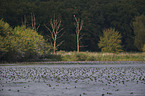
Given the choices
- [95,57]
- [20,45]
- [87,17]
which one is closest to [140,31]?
[87,17]

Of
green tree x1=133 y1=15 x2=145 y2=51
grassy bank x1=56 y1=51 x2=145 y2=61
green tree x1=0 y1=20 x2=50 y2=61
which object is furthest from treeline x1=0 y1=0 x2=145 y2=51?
green tree x1=0 y1=20 x2=50 y2=61

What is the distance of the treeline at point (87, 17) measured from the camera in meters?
88.3

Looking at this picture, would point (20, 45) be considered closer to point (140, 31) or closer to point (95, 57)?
point (95, 57)

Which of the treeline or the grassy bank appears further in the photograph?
the treeline

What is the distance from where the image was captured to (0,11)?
82125 millimetres

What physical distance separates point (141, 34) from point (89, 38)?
1587cm

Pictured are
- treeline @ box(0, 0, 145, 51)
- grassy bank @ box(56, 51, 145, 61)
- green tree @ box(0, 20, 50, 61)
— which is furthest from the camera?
treeline @ box(0, 0, 145, 51)

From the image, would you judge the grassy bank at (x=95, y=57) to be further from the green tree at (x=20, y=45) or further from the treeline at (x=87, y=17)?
the treeline at (x=87, y=17)

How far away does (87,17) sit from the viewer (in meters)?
95.2

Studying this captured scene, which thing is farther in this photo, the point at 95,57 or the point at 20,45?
the point at 95,57

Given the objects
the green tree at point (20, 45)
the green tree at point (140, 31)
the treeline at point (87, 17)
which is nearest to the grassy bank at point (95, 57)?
the green tree at point (20, 45)

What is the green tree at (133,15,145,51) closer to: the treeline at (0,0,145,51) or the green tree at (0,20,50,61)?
the treeline at (0,0,145,51)

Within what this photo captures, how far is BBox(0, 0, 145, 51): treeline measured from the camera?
88.3 m

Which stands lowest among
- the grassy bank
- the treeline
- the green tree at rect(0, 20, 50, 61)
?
the grassy bank
